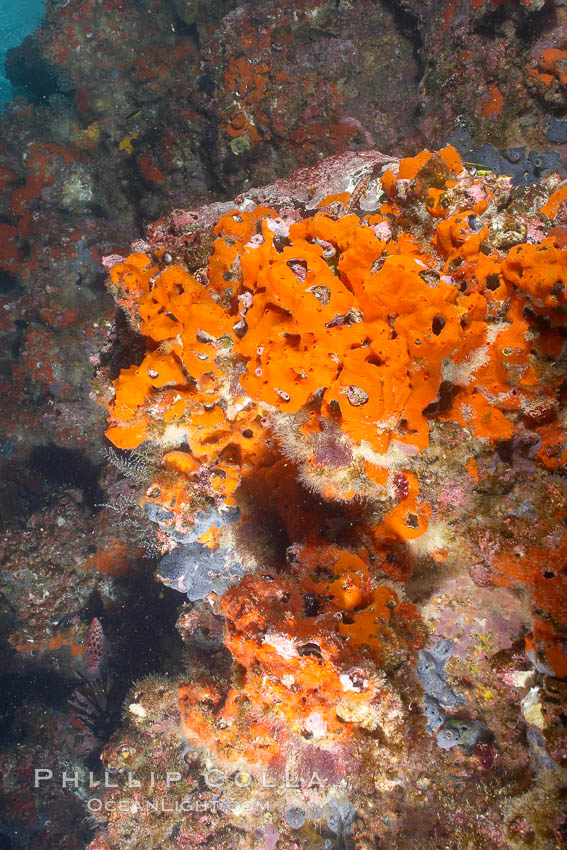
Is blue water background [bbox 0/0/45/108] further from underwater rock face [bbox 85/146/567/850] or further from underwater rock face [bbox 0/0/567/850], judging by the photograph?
underwater rock face [bbox 85/146/567/850]

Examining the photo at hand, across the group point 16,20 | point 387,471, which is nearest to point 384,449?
point 387,471

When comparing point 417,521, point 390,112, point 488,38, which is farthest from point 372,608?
point 390,112

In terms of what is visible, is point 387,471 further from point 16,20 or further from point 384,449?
Result: point 16,20

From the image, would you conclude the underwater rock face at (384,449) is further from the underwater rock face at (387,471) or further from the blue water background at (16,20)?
the blue water background at (16,20)

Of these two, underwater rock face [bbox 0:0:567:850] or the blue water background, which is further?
the blue water background

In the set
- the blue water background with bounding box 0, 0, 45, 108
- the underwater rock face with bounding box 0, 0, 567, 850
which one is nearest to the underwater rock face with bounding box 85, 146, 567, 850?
the underwater rock face with bounding box 0, 0, 567, 850

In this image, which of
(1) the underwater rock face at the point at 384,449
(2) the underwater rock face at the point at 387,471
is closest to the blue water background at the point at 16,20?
(2) the underwater rock face at the point at 387,471

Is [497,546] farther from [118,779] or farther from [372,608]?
[118,779]

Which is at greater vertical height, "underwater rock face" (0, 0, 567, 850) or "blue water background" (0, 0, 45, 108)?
"blue water background" (0, 0, 45, 108)
